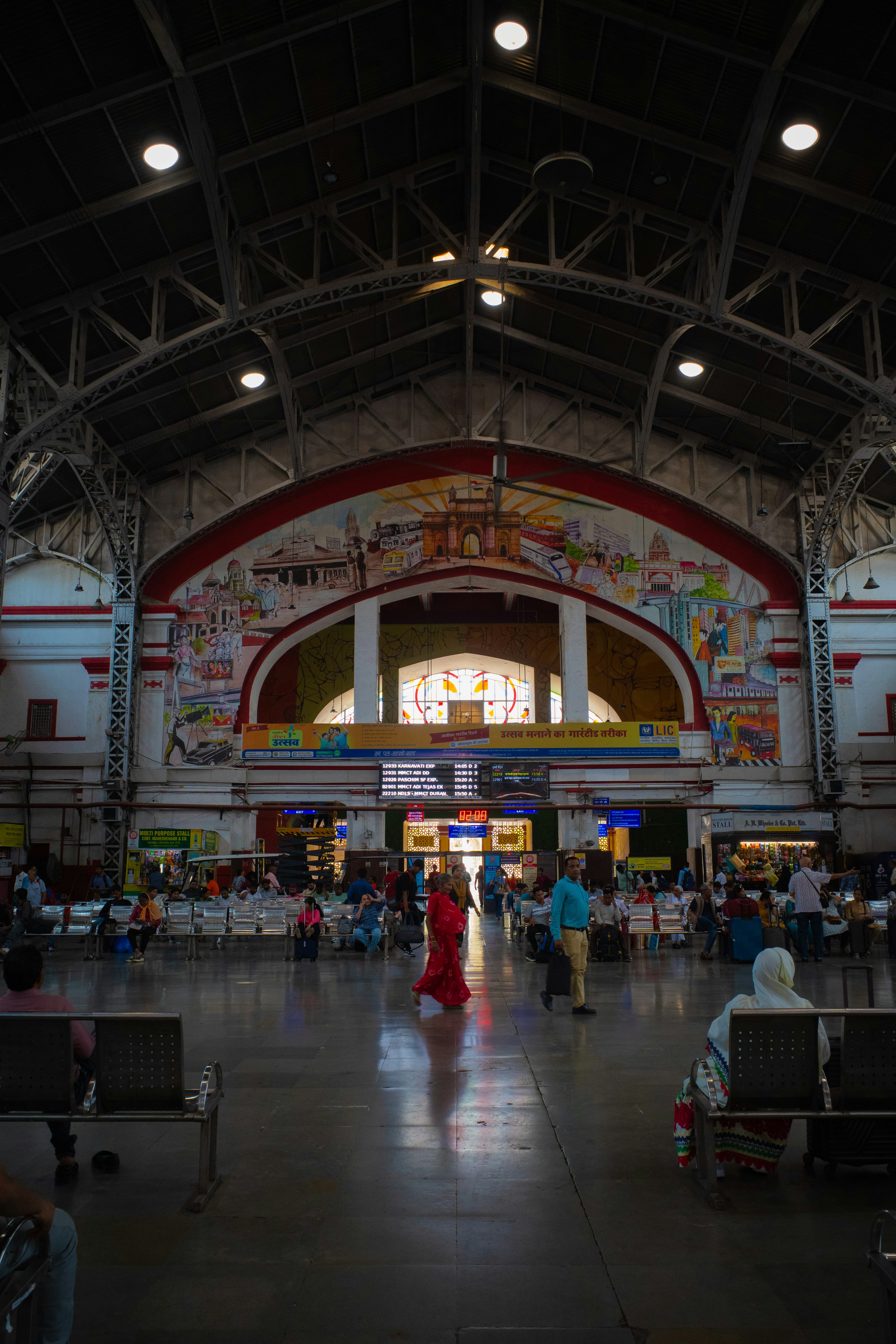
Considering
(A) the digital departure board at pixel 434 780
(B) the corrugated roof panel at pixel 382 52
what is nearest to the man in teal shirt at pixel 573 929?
(B) the corrugated roof panel at pixel 382 52

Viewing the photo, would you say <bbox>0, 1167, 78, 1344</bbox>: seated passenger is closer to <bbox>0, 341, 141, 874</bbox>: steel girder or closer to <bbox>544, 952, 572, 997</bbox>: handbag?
<bbox>544, 952, 572, 997</bbox>: handbag

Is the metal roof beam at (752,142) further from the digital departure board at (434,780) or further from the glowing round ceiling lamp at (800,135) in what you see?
the digital departure board at (434,780)

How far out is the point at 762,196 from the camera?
56.0 ft

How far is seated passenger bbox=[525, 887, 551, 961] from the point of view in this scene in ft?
51.1

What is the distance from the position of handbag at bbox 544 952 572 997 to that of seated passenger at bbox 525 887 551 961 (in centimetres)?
443

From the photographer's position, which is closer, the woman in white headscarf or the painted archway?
the woman in white headscarf

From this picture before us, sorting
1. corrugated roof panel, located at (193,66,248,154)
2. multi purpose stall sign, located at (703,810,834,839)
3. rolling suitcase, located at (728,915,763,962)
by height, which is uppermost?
corrugated roof panel, located at (193,66,248,154)

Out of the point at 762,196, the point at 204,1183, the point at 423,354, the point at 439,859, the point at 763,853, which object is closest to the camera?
the point at 204,1183

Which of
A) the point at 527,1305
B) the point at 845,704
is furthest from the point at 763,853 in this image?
the point at 527,1305

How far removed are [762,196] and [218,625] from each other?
1648 cm

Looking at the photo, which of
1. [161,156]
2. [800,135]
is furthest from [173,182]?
[800,135]

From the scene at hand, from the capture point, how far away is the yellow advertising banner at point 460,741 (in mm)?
25672

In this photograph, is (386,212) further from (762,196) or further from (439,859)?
(439,859)

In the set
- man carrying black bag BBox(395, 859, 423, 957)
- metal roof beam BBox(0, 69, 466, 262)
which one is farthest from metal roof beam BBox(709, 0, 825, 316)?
man carrying black bag BBox(395, 859, 423, 957)
